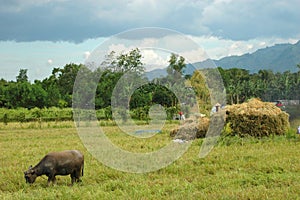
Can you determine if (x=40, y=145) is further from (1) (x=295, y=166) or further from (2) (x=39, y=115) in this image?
(2) (x=39, y=115)

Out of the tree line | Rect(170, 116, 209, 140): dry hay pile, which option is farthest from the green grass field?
Rect(170, 116, 209, 140): dry hay pile

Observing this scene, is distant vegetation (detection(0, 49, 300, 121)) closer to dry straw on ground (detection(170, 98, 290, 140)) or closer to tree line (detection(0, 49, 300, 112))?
tree line (detection(0, 49, 300, 112))

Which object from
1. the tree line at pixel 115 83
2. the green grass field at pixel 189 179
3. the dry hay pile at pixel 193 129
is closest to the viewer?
the green grass field at pixel 189 179

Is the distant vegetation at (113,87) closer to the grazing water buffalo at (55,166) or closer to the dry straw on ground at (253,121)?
the dry straw on ground at (253,121)

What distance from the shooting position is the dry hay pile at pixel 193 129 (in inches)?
584

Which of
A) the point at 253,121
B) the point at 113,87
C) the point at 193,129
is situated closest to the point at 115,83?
the point at 113,87

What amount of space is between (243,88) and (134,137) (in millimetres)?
46368

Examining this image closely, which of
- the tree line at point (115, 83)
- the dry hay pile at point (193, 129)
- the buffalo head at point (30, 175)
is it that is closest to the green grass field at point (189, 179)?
the buffalo head at point (30, 175)

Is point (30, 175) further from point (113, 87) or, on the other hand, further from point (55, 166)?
point (113, 87)

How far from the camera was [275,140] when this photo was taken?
13070 millimetres

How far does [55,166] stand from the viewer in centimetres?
706

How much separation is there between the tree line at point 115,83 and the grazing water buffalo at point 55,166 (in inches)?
155

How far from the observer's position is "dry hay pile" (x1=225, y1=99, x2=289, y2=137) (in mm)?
14086

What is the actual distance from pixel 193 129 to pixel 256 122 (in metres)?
2.25
